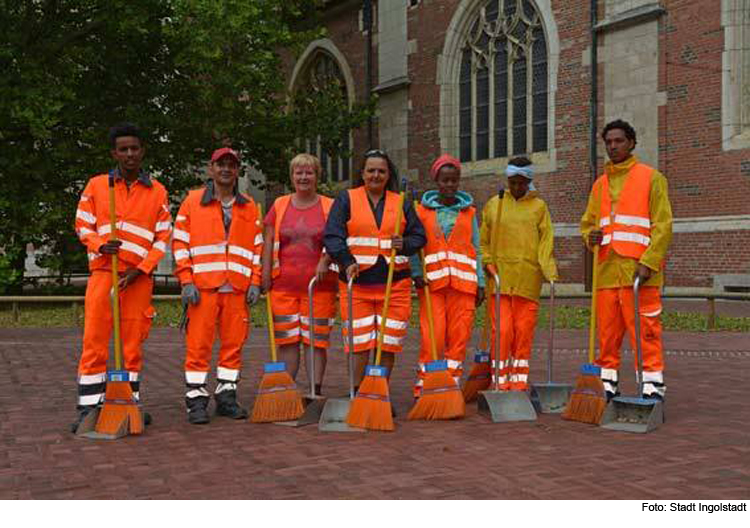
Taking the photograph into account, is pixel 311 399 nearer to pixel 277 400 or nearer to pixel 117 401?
pixel 277 400

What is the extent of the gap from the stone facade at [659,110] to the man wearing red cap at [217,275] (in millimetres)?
12936

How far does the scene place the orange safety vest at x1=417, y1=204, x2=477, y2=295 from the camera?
20.6 feet

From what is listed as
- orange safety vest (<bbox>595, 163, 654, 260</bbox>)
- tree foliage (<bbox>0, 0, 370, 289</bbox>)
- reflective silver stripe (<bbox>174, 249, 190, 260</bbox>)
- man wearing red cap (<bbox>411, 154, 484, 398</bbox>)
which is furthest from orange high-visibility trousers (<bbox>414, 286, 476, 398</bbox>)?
tree foliage (<bbox>0, 0, 370, 289</bbox>)

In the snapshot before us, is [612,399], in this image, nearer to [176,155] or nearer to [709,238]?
[709,238]

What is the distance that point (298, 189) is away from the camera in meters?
6.30

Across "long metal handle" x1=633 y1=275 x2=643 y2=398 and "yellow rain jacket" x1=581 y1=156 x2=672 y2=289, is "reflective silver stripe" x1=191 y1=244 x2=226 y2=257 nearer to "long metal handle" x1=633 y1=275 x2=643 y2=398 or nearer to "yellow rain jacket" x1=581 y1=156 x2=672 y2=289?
"yellow rain jacket" x1=581 y1=156 x2=672 y2=289

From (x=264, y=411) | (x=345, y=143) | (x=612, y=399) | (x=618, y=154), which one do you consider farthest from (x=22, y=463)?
(x=345, y=143)

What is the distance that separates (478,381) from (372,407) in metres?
1.44

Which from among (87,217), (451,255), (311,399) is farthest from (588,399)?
(87,217)

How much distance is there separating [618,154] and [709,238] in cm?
1181

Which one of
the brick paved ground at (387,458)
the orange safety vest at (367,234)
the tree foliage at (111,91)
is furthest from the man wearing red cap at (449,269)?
the tree foliage at (111,91)

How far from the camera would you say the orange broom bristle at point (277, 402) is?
590 cm

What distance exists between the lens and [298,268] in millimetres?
6227

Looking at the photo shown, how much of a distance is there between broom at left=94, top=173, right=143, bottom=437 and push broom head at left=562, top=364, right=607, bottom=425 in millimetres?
2843
